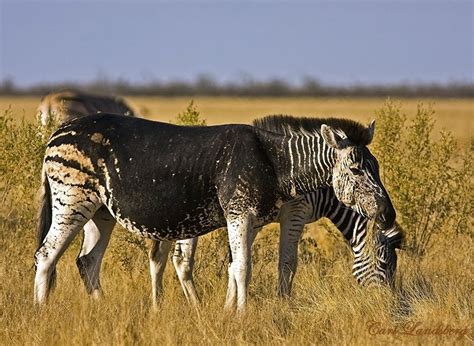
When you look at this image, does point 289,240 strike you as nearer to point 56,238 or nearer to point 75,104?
point 56,238

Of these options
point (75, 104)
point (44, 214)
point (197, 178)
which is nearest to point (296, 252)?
point (197, 178)

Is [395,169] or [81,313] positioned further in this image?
[395,169]

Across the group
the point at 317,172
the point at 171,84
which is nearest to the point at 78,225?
the point at 317,172

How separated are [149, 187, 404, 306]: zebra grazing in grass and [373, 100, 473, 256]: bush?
1997 millimetres

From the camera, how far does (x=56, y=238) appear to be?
8852mm

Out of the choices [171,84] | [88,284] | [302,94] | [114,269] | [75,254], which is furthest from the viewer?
[171,84]

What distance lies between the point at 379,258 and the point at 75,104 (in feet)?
30.7

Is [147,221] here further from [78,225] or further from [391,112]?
[391,112]

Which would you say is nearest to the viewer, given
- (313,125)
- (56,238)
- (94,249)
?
(56,238)

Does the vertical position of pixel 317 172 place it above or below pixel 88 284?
above

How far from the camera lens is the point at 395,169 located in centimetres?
1175

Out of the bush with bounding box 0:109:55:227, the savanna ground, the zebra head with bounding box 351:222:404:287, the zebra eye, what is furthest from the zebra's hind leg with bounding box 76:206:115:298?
the zebra head with bounding box 351:222:404:287

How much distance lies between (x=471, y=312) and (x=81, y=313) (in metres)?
3.55

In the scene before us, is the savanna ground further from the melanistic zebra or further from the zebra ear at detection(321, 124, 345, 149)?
the zebra ear at detection(321, 124, 345, 149)
